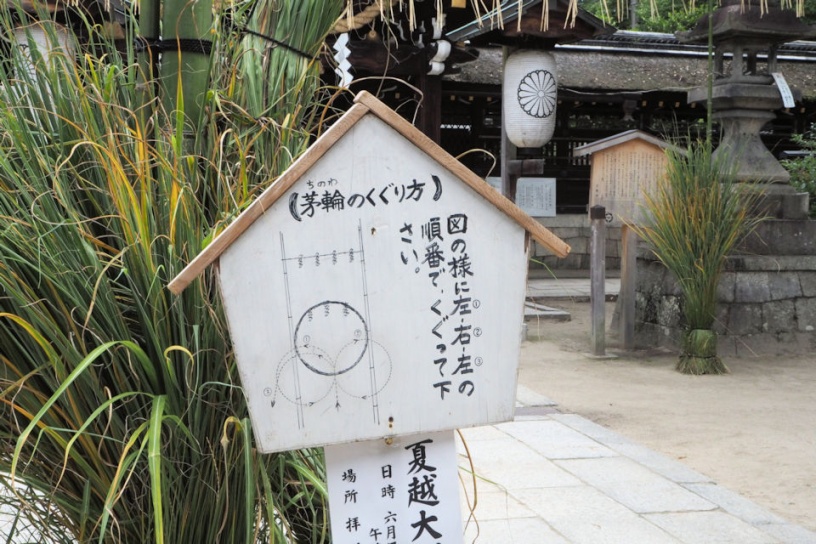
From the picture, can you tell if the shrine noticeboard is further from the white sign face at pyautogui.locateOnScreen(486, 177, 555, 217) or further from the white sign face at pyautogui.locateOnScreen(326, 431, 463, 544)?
the white sign face at pyautogui.locateOnScreen(326, 431, 463, 544)

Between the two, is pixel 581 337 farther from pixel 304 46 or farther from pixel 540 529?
pixel 304 46

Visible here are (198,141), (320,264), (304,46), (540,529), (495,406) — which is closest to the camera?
(320,264)

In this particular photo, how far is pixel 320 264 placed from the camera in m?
1.88

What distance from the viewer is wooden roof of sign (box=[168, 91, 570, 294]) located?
5.76ft

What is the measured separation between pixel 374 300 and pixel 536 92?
6.95m

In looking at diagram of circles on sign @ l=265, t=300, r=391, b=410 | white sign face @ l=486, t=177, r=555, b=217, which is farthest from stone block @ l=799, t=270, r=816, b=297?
diagram of circles on sign @ l=265, t=300, r=391, b=410

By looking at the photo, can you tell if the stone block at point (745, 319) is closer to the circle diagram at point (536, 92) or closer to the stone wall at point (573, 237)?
the circle diagram at point (536, 92)

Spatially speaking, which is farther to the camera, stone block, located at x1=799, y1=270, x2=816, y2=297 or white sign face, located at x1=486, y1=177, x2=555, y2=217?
white sign face, located at x1=486, y1=177, x2=555, y2=217

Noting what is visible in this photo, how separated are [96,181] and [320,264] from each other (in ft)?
1.92

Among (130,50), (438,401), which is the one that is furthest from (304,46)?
(438,401)

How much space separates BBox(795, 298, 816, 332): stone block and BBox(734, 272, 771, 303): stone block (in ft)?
1.25

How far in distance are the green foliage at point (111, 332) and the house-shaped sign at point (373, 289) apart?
0.16 metres

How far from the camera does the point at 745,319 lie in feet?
26.9

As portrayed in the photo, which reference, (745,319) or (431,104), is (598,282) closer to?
(745,319)
